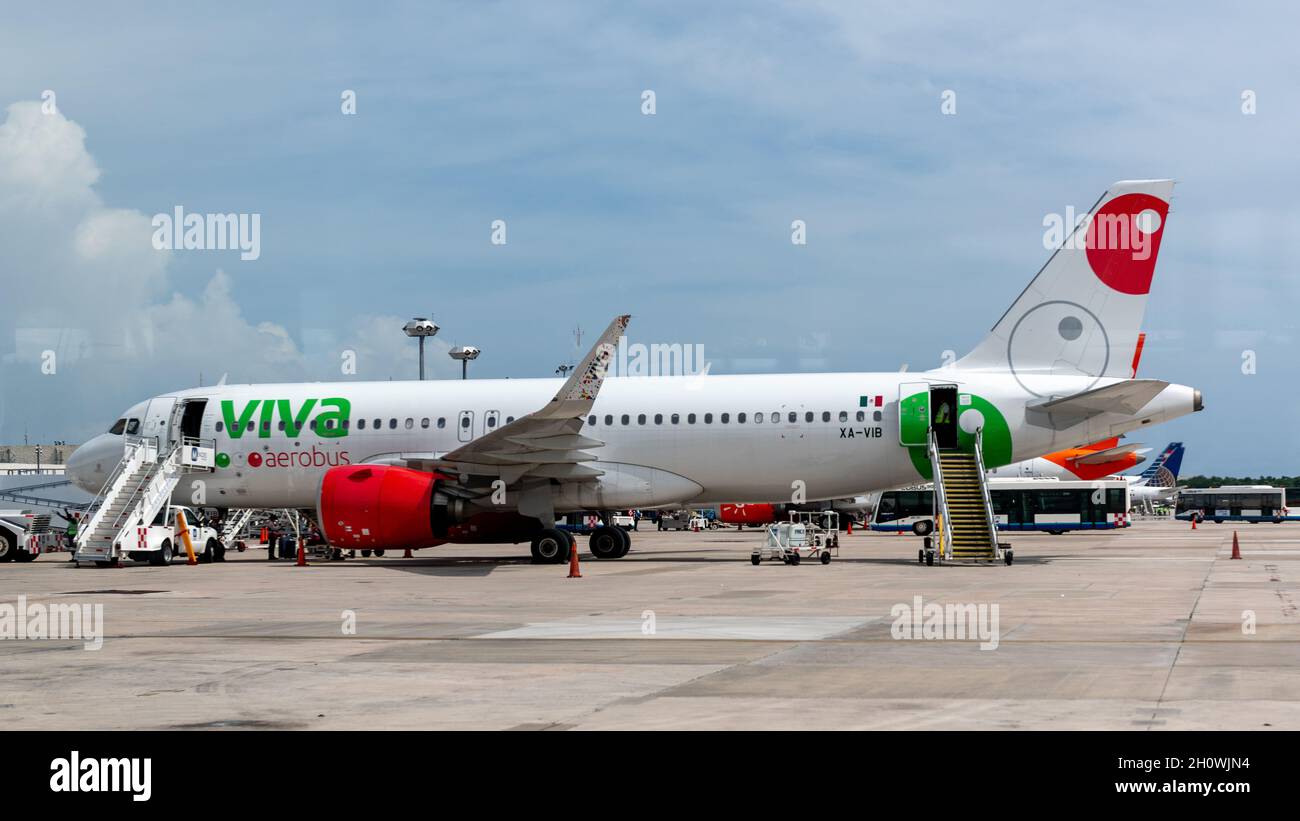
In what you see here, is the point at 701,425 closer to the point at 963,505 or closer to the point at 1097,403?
the point at 963,505

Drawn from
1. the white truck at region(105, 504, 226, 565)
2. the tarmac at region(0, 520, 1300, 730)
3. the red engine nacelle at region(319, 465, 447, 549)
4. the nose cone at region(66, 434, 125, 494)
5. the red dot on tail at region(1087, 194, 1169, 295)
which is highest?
the red dot on tail at region(1087, 194, 1169, 295)

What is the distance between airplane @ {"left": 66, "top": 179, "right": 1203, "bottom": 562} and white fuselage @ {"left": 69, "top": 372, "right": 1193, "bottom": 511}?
5 cm

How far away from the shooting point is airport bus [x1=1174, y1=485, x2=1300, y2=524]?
94.4 metres

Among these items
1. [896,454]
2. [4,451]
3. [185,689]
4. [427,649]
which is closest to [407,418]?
[896,454]

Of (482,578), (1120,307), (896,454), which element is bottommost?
(482,578)

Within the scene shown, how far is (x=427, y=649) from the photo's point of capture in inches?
512

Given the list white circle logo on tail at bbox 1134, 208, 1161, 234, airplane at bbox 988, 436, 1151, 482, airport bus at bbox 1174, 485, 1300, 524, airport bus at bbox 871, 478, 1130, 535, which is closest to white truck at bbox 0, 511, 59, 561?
white circle logo on tail at bbox 1134, 208, 1161, 234

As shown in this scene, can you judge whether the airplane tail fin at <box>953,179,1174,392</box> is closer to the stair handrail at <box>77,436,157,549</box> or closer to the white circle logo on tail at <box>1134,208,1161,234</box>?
the white circle logo on tail at <box>1134,208,1161,234</box>

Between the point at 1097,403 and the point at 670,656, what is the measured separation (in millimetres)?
19609

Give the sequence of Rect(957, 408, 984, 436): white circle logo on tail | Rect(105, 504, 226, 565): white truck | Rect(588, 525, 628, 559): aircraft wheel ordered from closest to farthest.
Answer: Rect(957, 408, 984, 436): white circle logo on tail
Rect(105, 504, 226, 565): white truck
Rect(588, 525, 628, 559): aircraft wheel

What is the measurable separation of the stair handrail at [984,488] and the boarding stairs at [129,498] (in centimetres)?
1962
